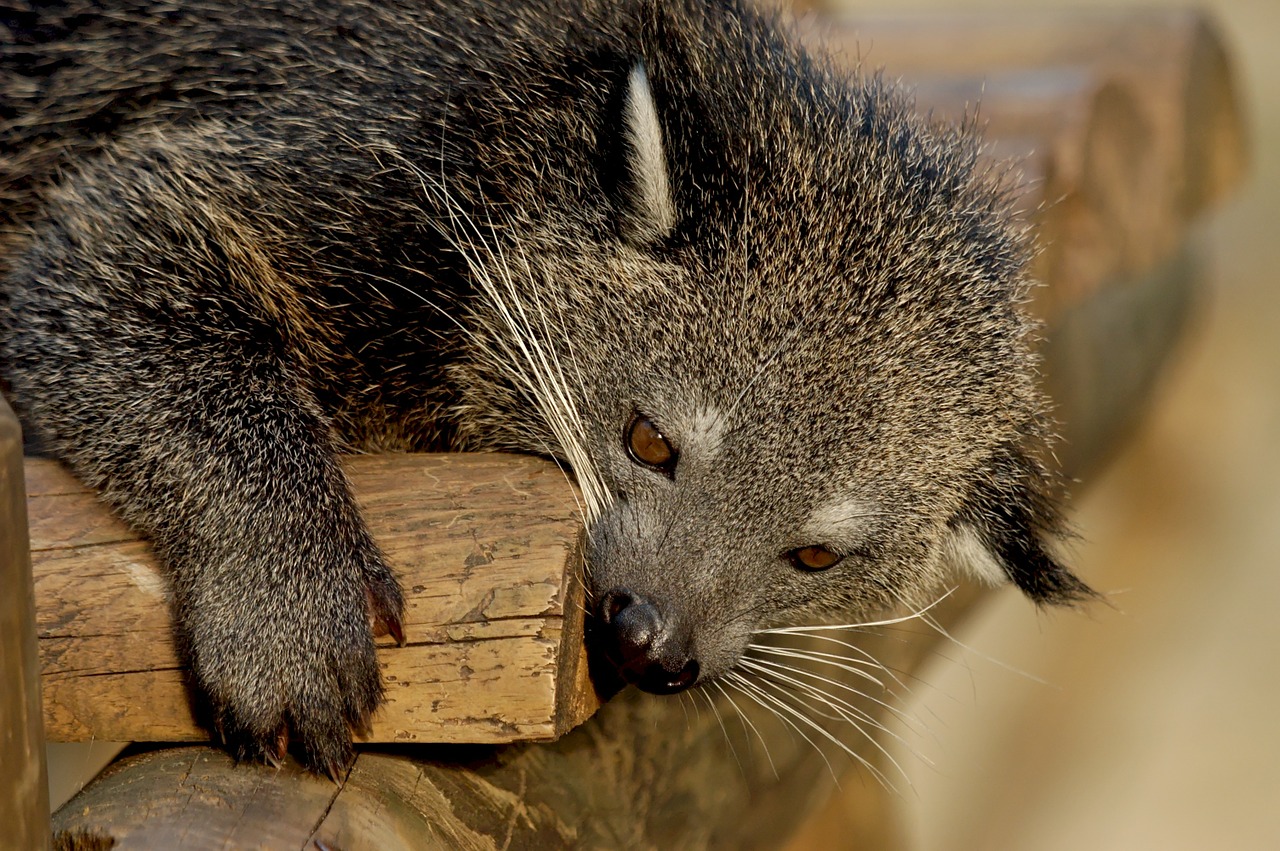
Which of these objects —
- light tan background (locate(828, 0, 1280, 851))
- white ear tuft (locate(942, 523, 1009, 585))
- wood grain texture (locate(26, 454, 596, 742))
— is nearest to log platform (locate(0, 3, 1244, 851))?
wood grain texture (locate(26, 454, 596, 742))

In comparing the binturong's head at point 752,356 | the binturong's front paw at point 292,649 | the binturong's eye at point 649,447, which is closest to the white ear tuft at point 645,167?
the binturong's head at point 752,356

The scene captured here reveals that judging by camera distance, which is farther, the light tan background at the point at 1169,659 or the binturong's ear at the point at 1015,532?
the light tan background at the point at 1169,659

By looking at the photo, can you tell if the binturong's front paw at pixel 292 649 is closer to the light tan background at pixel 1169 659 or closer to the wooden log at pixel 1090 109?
the wooden log at pixel 1090 109

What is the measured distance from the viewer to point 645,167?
103 inches

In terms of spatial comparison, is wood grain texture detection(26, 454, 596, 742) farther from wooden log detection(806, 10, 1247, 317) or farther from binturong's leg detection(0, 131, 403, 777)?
wooden log detection(806, 10, 1247, 317)

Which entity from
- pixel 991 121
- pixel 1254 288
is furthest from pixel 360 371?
pixel 1254 288

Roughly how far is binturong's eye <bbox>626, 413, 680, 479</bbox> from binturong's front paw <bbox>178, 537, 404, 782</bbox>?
0.61 metres

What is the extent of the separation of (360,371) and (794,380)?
1018 mm

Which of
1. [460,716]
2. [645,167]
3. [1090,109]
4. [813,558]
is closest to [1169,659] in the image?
[1090,109]

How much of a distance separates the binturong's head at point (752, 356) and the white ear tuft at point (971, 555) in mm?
64

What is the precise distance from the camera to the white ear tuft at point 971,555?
297 cm

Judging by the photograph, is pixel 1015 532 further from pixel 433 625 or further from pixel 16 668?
pixel 16 668

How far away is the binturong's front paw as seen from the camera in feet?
6.94

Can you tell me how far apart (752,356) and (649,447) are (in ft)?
0.96
